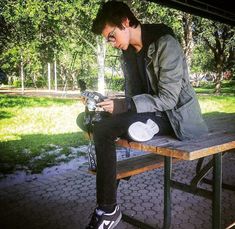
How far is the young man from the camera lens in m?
2.60

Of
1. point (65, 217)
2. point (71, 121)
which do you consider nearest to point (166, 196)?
point (65, 217)

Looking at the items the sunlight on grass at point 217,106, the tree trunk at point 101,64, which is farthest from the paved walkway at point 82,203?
the tree trunk at point 101,64

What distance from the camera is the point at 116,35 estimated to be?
2.85 m

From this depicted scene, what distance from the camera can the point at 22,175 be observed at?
554 centimetres

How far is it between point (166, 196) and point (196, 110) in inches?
37.3

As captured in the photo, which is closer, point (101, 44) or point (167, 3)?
point (167, 3)

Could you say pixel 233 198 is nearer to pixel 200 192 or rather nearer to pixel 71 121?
pixel 200 192

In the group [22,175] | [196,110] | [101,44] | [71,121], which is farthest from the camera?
[101,44]

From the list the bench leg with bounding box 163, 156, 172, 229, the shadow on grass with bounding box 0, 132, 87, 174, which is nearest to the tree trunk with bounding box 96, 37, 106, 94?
the shadow on grass with bounding box 0, 132, 87, 174

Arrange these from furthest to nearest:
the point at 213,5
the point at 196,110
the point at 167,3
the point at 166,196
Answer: the point at 213,5
the point at 167,3
the point at 166,196
the point at 196,110

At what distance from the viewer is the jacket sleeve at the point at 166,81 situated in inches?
105

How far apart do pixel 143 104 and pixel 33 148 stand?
17.4 ft

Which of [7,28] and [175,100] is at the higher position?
[7,28]

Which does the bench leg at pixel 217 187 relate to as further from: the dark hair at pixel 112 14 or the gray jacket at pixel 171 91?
the dark hair at pixel 112 14
